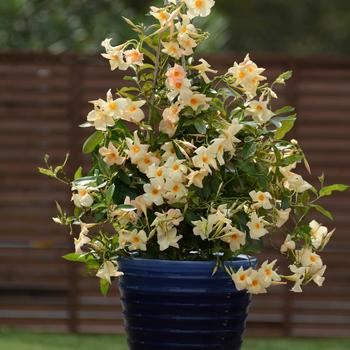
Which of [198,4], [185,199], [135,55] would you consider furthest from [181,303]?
[198,4]

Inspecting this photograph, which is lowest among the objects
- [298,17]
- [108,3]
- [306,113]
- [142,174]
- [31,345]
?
[142,174]

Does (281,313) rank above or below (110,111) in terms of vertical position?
above

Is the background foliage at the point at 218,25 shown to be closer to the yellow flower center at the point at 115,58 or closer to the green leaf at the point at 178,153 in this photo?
the yellow flower center at the point at 115,58

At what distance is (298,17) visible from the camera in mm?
23984

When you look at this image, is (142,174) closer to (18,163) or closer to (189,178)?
(189,178)

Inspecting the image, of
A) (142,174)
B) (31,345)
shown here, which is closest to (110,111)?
(142,174)

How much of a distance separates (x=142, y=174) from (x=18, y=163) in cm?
348

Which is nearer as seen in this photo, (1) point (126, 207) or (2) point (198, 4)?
(1) point (126, 207)

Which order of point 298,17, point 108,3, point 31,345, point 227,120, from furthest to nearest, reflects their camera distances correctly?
1. point 298,17
2. point 108,3
3. point 31,345
4. point 227,120

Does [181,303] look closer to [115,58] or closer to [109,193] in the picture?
[109,193]

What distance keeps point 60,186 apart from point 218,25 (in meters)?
4.89

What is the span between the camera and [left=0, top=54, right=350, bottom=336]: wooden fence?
6.85 meters

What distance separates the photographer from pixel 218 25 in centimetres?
1132

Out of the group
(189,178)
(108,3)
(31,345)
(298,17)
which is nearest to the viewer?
(189,178)
